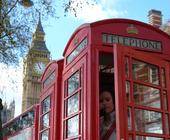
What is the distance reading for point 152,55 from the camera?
5496mm

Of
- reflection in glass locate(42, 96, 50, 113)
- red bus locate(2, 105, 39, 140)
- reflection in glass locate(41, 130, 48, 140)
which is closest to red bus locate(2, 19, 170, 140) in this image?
reflection in glass locate(41, 130, 48, 140)

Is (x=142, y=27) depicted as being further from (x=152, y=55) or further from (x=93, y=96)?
(x=93, y=96)

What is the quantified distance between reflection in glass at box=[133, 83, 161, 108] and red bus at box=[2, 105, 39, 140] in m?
5.00

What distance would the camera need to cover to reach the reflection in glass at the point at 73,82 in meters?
5.94

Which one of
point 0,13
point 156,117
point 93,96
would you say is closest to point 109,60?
point 93,96

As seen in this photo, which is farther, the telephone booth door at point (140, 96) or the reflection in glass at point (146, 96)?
the reflection in glass at point (146, 96)

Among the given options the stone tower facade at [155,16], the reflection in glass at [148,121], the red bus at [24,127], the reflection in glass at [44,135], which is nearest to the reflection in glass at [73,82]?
the reflection in glass at [148,121]

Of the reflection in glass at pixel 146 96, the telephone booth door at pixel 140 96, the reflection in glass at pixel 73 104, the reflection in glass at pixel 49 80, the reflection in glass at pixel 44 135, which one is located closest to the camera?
the telephone booth door at pixel 140 96

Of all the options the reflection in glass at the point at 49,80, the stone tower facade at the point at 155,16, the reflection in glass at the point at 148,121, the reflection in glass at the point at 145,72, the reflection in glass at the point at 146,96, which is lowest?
the reflection in glass at the point at 148,121

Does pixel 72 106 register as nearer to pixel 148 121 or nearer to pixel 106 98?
pixel 106 98

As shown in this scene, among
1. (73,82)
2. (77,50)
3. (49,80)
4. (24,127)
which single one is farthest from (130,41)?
(24,127)

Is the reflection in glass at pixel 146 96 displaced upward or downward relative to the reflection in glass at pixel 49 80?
downward

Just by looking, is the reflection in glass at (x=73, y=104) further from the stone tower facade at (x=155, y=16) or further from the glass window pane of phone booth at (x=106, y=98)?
the stone tower facade at (x=155, y=16)

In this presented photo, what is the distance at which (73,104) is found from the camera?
6.03 m
